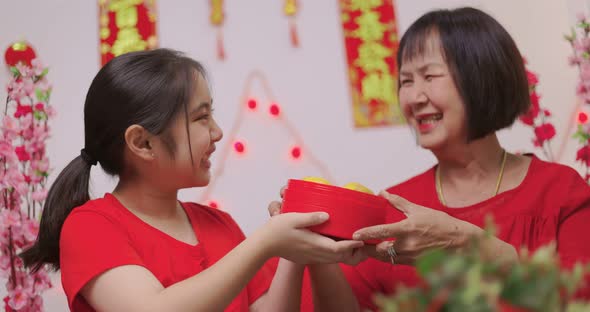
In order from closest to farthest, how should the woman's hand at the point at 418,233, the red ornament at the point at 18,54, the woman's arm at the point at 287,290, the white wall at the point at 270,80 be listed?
the woman's hand at the point at 418,233
the woman's arm at the point at 287,290
the red ornament at the point at 18,54
the white wall at the point at 270,80

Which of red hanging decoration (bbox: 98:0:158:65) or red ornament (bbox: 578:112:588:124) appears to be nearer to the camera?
red hanging decoration (bbox: 98:0:158:65)

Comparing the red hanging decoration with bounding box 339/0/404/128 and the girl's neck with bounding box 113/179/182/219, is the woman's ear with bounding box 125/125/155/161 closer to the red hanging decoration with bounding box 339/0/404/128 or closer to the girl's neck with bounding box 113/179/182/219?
the girl's neck with bounding box 113/179/182/219

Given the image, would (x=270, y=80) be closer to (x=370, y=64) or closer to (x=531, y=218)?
(x=370, y=64)

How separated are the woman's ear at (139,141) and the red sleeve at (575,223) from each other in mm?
851

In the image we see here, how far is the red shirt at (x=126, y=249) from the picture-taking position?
3.62 ft

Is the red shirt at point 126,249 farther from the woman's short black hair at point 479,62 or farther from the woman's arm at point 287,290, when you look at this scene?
the woman's short black hair at point 479,62

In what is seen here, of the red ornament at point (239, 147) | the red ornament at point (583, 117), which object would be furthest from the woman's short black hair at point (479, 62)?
the red ornament at point (583, 117)

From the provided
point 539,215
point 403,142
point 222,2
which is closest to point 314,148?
point 403,142

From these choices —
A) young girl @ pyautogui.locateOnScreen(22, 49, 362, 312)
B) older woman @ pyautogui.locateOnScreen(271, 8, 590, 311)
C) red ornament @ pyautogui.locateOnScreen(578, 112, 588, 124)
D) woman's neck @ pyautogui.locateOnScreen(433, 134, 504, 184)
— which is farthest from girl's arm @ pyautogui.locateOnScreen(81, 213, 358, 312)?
red ornament @ pyautogui.locateOnScreen(578, 112, 588, 124)

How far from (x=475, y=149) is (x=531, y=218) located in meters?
0.21

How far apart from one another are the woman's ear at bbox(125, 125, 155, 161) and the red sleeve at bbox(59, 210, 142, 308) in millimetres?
150

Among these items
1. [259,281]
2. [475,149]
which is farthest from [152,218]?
[475,149]

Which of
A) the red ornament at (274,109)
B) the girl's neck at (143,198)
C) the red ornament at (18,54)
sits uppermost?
the red ornament at (18,54)

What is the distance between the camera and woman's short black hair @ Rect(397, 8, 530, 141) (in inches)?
56.9
